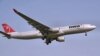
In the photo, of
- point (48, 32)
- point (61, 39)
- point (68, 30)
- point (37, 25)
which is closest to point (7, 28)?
point (37, 25)

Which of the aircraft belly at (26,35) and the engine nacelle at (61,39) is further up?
the aircraft belly at (26,35)

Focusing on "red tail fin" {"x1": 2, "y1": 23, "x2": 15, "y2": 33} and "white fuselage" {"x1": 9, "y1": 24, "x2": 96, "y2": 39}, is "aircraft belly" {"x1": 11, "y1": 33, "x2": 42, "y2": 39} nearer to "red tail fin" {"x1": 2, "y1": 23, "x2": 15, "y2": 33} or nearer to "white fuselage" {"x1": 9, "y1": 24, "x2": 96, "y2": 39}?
"white fuselage" {"x1": 9, "y1": 24, "x2": 96, "y2": 39}

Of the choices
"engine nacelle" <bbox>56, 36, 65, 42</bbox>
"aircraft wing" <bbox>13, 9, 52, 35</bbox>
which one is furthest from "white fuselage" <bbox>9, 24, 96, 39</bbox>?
"engine nacelle" <bbox>56, 36, 65, 42</bbox>

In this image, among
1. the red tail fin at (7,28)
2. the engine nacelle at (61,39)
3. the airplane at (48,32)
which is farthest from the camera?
the red tail fin at (7,28)

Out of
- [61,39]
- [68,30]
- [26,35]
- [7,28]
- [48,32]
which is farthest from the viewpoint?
[7,28]

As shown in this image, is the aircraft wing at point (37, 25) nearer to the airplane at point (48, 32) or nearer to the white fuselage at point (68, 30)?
the airplane at point (48, 32)

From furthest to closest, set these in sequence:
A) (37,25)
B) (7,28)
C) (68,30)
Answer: (7,28) → (68,30) → (37,25)

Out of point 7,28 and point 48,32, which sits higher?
point 7,28

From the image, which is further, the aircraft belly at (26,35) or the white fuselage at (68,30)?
the aircraft belly at (26,35)

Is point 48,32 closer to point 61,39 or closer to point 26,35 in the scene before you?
point 61,39

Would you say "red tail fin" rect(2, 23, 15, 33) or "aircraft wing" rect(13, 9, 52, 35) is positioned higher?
"red tail fin" rect(2, 23, 15, 33)

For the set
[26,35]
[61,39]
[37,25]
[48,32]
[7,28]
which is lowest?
[61,39]

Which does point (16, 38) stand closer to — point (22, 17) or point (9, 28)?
point (9, 28)

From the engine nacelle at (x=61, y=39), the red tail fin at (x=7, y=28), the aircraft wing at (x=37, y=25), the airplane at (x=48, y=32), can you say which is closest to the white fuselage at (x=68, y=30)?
the airplane at (x=48, y=32)
